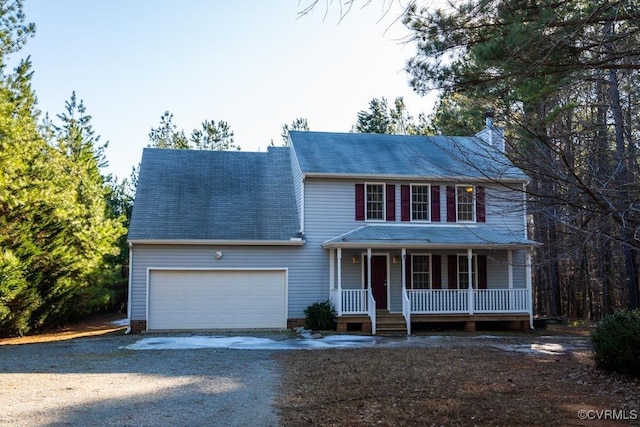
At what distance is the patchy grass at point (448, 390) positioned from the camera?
245 inches

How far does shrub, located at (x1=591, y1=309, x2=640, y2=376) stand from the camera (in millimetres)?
8047

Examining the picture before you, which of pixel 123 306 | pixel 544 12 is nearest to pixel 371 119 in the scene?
pixel 123 306

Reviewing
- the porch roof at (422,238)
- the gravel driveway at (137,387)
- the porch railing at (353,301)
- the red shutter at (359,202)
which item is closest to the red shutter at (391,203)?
the porch roof at (422,238)

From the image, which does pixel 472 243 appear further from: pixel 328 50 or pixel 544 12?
pixel 328 50

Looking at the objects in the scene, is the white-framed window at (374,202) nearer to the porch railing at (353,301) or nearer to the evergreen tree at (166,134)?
the porch railing at (353,301)

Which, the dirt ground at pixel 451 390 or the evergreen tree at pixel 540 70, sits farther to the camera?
the dirt ground at pixel 451 390

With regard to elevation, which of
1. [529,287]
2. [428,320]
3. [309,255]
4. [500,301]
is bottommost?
[428,320]

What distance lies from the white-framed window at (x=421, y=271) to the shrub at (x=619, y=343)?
8.97 meters

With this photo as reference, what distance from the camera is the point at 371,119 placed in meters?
39.5

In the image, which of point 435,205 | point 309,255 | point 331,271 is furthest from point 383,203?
point 309,255

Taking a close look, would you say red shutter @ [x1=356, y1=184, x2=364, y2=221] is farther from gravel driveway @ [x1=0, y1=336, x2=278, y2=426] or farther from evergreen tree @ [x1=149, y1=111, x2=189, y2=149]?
evergreen tree @ [x1=149, y1=111, x2=189, y2=149]

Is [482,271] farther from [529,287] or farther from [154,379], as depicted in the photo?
[154,379]

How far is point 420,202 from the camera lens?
18.0 metres

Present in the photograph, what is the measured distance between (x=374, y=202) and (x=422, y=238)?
216cm
